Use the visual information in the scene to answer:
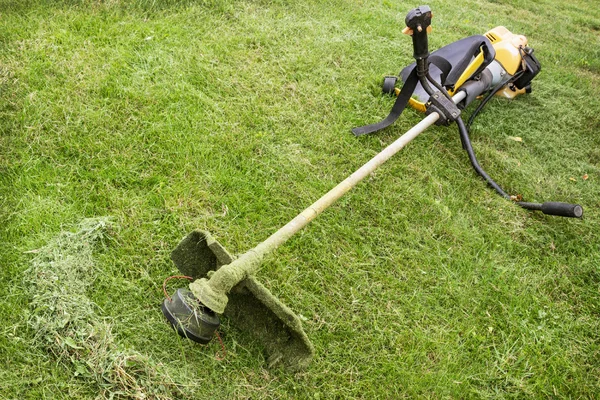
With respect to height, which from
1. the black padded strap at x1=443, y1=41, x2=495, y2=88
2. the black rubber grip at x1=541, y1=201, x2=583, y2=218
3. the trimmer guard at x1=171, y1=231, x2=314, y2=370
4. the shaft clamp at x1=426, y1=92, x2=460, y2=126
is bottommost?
the black rubber grip at x1=541, y1=201, x2=583, y2=218

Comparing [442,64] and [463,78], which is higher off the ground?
[442,64]

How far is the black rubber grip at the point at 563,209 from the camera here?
9.53ft

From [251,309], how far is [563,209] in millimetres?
2132

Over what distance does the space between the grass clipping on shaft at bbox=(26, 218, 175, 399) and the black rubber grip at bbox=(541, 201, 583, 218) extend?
8.37ft

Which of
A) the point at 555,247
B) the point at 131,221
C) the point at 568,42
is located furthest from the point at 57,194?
the point at 568,42

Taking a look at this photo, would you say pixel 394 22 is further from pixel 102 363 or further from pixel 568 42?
pixel 102 363

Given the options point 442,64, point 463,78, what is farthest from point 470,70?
point 442,64

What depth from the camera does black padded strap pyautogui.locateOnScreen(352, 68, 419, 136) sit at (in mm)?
3404

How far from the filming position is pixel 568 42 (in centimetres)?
580

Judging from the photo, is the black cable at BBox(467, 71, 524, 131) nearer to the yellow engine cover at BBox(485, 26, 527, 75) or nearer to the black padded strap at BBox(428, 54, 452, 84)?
the yellow engine cover at BBox(485, 26, 527, 75)

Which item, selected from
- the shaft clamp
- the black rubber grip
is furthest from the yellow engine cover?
the black rubber grip

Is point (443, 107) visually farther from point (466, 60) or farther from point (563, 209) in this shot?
point (563, 209)

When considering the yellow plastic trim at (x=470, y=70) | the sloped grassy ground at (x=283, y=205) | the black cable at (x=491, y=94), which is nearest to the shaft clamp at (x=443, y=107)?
the sloped grassy ground at (x=283, y=205)

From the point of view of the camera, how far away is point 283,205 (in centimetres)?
290
